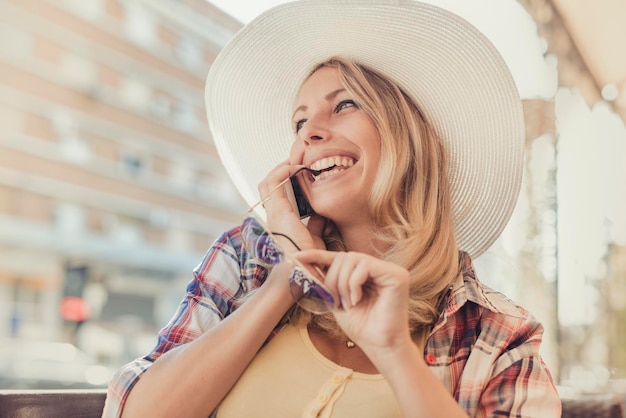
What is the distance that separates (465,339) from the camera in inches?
36.3

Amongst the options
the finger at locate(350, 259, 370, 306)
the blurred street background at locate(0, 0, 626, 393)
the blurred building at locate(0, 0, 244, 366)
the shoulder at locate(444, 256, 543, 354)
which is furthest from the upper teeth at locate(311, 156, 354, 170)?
the blurred building at locate(0, 0, 244, 366)

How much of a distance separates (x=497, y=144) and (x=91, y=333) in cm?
1150

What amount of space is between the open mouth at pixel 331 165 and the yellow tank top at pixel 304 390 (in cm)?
24

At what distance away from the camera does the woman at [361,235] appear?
0.81 metres

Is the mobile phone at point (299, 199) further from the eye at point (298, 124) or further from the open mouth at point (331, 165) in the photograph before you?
the eye at point (298, 124)

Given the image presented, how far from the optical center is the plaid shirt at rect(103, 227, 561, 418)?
2.71 ft

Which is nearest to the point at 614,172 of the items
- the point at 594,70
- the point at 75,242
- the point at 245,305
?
the point at 594,70

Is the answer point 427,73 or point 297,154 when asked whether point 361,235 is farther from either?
point 427,73

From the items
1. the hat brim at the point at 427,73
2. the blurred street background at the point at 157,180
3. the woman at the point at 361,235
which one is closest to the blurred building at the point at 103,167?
the blurred street background at the point at 157,180

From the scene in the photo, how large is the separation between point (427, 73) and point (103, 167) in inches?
462

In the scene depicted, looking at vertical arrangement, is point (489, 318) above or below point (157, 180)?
above

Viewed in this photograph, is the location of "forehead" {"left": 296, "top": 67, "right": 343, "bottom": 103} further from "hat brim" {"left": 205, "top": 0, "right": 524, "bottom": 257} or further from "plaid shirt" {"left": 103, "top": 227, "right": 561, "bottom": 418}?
"plaid shirt" {"left": 103, "top": 227, "right": 561, "bottom": 418}

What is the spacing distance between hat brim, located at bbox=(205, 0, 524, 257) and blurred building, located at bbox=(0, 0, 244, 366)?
7876 millimetres

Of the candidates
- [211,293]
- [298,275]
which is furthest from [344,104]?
[298,275]
